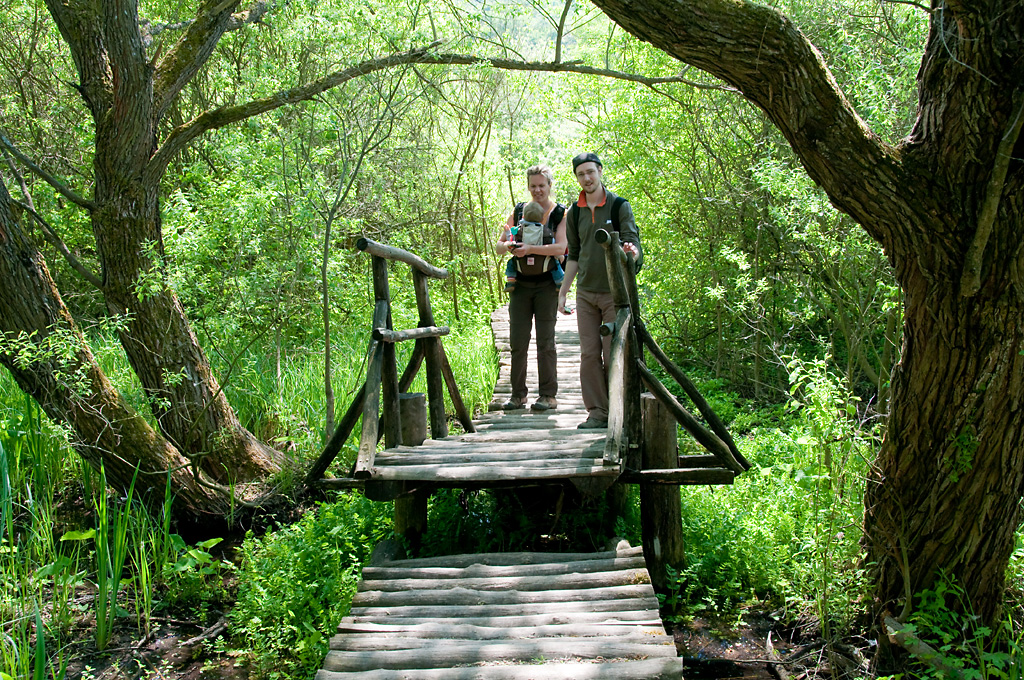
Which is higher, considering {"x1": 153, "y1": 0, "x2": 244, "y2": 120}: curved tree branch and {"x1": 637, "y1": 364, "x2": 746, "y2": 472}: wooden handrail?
{"x1": 153, "y1": 0, "x2": 244, "y2": 120}: curved tree branch

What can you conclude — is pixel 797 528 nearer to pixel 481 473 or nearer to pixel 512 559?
pixel 512 559

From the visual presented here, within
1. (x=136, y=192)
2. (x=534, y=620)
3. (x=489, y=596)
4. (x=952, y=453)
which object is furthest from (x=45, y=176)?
(x=952, y=453)

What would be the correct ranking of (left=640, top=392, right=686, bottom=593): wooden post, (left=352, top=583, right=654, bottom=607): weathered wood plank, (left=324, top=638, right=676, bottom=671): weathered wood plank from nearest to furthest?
(left=324, top=638, right=676, bottom=671): weathered wood plank
(left=352, top=583, right=654, bottom=607): weathered wood plank
(left=640, top=392, right=686, bottom=593): wooden post

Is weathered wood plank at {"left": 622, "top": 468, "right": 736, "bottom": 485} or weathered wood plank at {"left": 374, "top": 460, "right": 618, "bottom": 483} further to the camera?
weathered wood plank at {"left": 622, "top": 468, "right": 736, "bottom": 485}

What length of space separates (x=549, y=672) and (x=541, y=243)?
335cm

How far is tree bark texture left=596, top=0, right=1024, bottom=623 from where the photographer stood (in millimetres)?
3064

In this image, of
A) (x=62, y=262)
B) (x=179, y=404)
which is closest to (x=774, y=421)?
(x=179, y=404)

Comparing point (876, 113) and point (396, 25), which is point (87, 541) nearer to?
point (396, 25)

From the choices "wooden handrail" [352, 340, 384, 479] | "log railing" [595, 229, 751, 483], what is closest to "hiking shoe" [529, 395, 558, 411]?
"log railing" [595, 229, 751, 483]

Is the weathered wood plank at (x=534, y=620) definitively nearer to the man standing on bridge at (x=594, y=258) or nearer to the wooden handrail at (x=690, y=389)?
the wooden handrail at (x=690, y=389)

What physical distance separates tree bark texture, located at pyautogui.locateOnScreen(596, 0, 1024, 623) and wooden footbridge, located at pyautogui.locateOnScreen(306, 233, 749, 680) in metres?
1.22

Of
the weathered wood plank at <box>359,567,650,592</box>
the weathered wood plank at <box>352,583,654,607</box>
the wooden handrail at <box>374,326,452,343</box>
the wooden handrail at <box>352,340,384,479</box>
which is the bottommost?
the weathered wood plank at <box>352,583,654,607</box>

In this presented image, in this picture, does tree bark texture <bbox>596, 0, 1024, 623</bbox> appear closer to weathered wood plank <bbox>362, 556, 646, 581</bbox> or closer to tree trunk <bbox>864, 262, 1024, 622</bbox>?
tree trunk <bbox>864, 262, 1024, 622</bbox>

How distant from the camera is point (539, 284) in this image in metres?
5.96
